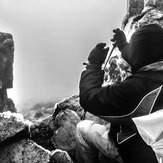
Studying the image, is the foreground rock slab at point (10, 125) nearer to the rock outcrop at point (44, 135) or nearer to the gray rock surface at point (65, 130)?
the rock outcrop at point (44, 135)

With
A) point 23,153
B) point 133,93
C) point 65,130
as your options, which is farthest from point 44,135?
point 133,93

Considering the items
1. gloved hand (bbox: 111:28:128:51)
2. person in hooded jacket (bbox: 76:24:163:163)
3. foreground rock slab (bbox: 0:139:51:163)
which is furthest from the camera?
foreground rock slab (bbox: 0:139:51:163)

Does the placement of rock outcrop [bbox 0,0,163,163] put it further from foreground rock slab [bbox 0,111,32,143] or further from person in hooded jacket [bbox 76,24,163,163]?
person in hooded jacket [bbox 76,24,163,163]

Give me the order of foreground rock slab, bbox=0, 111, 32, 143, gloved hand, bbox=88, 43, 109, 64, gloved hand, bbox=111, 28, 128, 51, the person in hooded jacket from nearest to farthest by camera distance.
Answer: the person in hooded jacket, gloved hand, bbox=88, 43, 109, 64, gloved hand, bbox=111, 28, 128, 51, foreground rock slab, bbox=0, 111, 32, 143

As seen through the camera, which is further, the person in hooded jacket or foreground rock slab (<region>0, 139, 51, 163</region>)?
foreground rock slab (<region>0, 139, 51, 163</region>)

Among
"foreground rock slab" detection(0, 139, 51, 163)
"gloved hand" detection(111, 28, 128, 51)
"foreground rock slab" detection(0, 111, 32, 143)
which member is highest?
"gloved hand" detection(111, 28, 128, 51)

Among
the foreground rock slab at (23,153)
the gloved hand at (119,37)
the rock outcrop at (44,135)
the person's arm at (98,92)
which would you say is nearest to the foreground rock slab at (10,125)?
the rock outcrop at (44,135)

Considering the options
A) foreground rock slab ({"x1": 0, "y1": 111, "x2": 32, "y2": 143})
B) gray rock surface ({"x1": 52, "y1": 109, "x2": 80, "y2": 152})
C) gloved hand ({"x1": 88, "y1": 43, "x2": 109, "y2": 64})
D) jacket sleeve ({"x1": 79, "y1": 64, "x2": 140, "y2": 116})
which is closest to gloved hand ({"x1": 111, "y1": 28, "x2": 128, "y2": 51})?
gloved hand ({"x1": 88, "y1": 43, "x2": 109, "y2": 64})

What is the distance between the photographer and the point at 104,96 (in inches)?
169

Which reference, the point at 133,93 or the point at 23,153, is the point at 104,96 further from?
the point at 23,153

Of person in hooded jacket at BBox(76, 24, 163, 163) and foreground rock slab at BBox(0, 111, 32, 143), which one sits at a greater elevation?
person in hooded jacket at BBox(76, 24, 163, 163)

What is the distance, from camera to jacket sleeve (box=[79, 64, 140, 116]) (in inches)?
163

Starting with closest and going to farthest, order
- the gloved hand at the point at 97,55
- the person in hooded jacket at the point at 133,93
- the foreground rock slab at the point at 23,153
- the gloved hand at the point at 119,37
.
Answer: the person in hooded jacket at the point at 133,93
the gloved hand at the point at 97,55
the gloved hand at the point at 119,37
the foreground rock slab at the point at 23,153

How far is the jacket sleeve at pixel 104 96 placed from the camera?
4.13 meters
